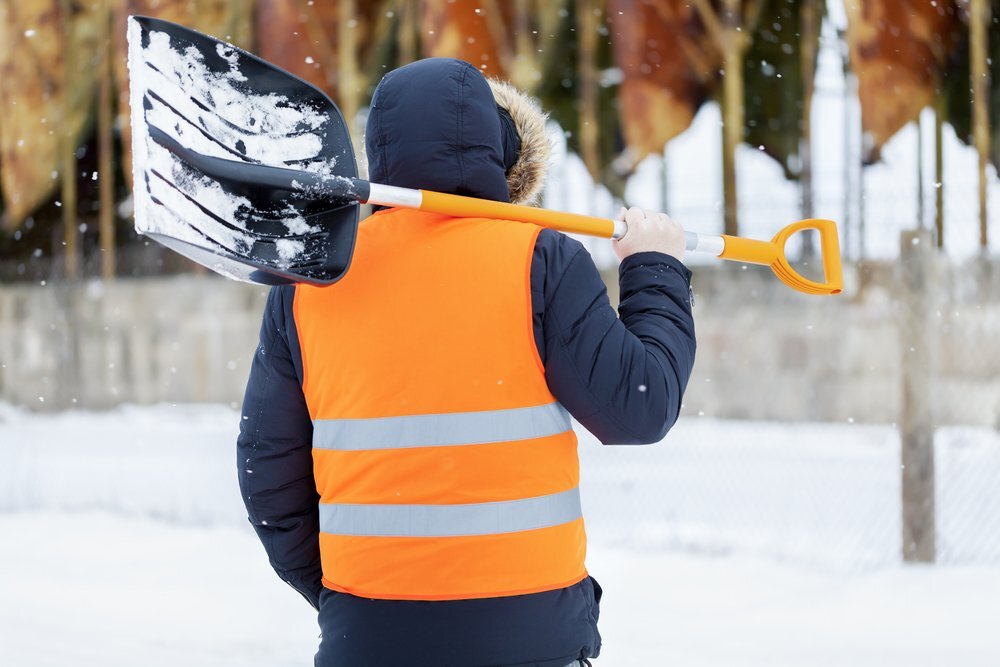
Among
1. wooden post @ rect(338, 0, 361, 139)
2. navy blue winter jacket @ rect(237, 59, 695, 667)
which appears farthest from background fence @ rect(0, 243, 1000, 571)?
navy blue winter jacket @ rect(237, 59, 695, 667)

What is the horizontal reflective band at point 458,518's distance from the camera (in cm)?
119

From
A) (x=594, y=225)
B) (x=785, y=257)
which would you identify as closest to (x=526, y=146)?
(x=594, y=225)

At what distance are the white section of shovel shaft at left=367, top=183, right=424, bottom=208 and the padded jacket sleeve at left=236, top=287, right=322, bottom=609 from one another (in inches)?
7.2

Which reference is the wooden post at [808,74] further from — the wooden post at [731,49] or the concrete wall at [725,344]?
the concrete wall at [725,344]

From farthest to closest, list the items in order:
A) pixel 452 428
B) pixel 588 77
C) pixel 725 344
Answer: pixel 588 77
pixel 725 344
pixel 452 428

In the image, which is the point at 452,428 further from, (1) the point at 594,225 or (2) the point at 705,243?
(2) the point at 705,243

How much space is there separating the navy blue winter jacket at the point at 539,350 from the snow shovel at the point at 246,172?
6 centimetres

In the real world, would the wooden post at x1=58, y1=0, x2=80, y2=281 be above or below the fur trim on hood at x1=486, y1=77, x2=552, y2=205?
above

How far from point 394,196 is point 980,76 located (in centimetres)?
836

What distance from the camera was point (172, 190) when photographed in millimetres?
1245

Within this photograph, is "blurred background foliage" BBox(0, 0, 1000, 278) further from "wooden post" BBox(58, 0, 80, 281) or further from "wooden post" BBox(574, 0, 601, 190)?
"wooden post" BBox(58, 0, 80, 281)

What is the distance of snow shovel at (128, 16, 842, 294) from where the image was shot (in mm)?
1241

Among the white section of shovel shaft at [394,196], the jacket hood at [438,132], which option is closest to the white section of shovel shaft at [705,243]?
the jacket hood at [438,132]

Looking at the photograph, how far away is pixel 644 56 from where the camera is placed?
8.72 metres
